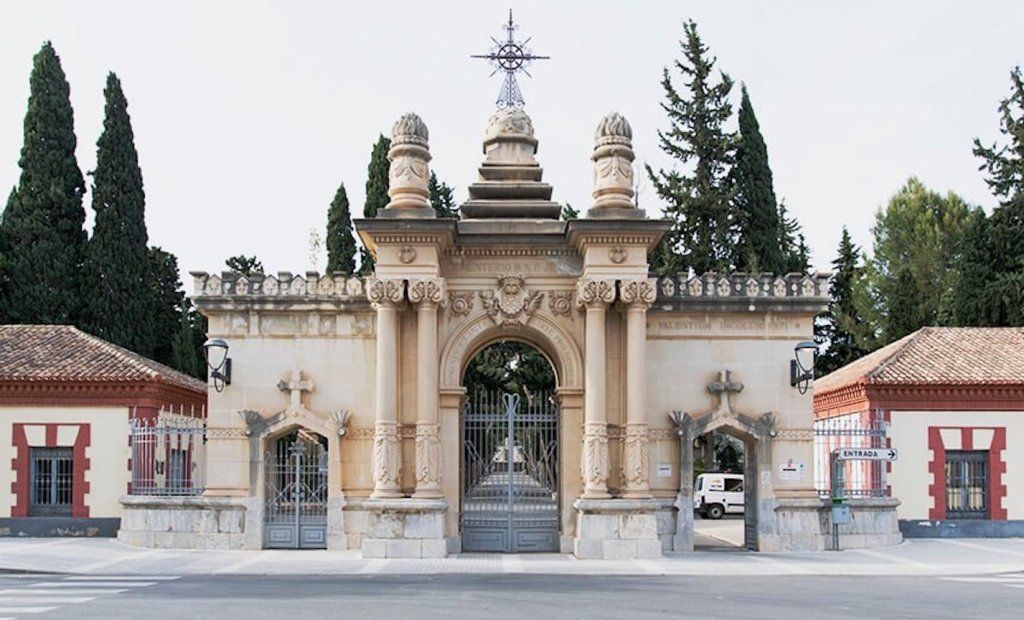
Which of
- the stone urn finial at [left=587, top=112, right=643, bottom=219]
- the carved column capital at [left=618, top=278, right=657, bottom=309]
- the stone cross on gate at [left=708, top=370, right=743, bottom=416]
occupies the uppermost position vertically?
the stone urn finial at [left=587, top=112, right=643, bottom=219]

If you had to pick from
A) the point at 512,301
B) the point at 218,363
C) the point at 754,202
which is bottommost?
the point at 218,363

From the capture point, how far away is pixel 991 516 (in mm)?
31312

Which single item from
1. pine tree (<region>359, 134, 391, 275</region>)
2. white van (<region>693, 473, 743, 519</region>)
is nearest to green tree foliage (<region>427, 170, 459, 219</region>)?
pine tree (<region>359, 134, 391, 275</region>)

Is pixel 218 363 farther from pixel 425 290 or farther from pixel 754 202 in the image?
pixel 754 202

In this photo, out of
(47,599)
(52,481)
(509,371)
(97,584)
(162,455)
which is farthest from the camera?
(509,371)

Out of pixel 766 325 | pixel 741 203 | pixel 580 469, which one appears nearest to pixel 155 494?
pixel 580 469

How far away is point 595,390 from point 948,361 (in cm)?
1255

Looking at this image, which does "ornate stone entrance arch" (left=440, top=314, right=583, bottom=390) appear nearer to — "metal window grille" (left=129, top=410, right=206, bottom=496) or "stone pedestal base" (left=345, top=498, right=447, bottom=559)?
Result: "stone pedestal base" (left=345, top=498, right=447, bottom=559)

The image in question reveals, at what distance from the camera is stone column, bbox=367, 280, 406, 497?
81.7ft

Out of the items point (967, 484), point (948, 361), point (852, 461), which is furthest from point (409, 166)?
point (967, 484)

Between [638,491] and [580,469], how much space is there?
66.3 inches

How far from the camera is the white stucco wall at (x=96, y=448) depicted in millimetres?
30703

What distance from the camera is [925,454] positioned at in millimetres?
31562

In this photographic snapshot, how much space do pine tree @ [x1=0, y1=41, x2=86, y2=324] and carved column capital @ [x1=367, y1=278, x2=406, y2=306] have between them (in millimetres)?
23035
